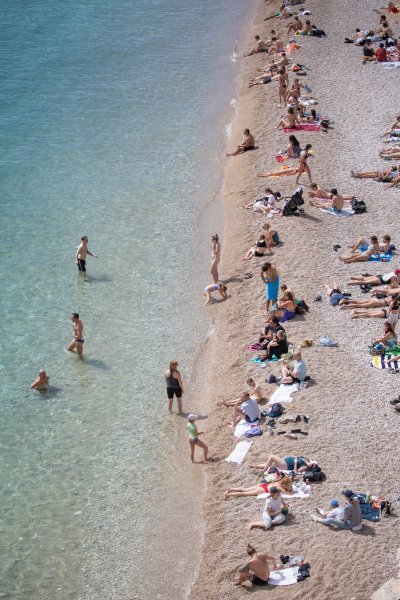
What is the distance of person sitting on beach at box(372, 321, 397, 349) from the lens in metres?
20.6

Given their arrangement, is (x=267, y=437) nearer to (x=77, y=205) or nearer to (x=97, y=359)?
(x=97, y=359)

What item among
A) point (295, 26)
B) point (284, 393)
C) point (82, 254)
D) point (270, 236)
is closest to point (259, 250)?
point (270, 236)

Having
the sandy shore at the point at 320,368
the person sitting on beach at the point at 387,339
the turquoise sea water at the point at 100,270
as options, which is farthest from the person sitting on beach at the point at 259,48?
the person sitting on beach at the point at 387,339

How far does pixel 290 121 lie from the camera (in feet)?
111

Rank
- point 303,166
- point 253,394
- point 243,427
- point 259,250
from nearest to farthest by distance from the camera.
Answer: point 243,427
point 253,394
point 259,250
point 303,166

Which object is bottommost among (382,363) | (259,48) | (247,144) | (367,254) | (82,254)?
(382,363)

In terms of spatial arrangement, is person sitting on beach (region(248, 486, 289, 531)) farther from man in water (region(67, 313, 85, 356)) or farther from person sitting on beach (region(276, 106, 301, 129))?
person sitting on beach (region(276, 106, 301, 129))

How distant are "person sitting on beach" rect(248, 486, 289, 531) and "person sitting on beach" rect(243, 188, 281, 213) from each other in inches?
527

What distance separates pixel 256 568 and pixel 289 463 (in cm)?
272

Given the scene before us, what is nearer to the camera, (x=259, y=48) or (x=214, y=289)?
(x=214, y=289)

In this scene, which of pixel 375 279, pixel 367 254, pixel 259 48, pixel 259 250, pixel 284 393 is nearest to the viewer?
pixel 284 393

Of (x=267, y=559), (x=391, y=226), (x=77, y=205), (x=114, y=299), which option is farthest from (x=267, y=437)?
(x=77, y=205)

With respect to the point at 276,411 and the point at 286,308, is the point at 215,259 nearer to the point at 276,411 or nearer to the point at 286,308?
the point at 286,308

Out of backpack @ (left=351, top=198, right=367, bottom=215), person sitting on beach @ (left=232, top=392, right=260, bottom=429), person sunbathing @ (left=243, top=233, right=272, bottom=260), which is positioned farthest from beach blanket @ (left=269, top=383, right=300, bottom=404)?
backpack @ (left=351, top=198, right=367, bottom=215)
